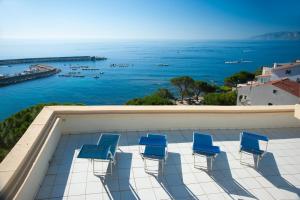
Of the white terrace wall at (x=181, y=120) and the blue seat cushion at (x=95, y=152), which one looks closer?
the blue seat cushion at (x=95, y=152)

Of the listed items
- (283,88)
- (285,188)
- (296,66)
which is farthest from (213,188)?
(296,66)

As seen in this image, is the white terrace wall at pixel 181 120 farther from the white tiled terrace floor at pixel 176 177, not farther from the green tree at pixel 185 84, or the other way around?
the green tree at pixel 185 84

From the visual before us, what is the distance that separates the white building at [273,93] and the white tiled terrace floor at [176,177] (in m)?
20.4

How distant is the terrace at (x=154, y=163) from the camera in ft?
10.8

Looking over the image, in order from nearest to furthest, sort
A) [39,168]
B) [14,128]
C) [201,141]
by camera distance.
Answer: [39,168] → [201,141] → [14,128]

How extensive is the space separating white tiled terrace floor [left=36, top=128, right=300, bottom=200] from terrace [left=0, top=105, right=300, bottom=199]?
0.01m

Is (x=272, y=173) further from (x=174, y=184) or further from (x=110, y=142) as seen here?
(x=110, y=142)

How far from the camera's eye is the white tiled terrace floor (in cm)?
336

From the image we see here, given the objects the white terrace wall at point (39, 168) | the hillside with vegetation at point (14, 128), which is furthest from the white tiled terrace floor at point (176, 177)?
the hillside with vegetation at point (14, 128)

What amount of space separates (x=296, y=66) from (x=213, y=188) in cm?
3370

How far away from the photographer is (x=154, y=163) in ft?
13.6

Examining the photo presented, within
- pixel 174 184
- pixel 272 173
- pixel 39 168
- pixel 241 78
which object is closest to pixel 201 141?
pixel 174 184

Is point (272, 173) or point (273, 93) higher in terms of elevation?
point (272, 173)

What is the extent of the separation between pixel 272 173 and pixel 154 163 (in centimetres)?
195
